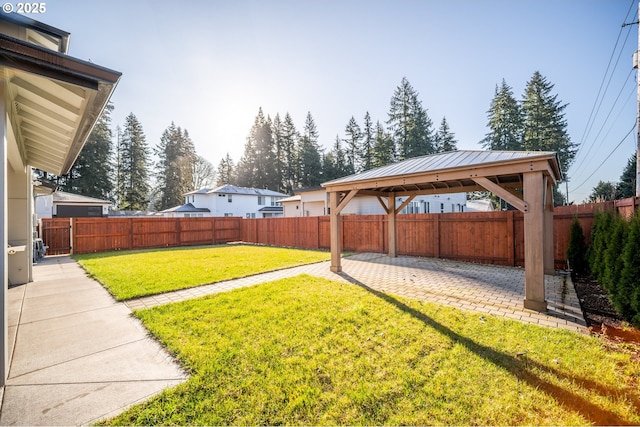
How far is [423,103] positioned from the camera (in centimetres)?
2889

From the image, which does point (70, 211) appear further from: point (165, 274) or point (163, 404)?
point (163, 404)

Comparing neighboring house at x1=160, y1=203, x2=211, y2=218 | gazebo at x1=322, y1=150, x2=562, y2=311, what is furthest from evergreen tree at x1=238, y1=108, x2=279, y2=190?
gazebo at x1=322, y1=150, x2=562, y2=311

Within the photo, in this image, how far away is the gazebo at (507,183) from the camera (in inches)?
172

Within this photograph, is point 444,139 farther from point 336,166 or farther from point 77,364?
point 77,364

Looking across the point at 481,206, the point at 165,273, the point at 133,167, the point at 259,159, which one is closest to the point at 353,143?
the point at 259,159

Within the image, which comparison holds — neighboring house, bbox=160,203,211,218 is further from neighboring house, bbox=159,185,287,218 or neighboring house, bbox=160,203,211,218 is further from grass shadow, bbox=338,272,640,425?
grass shadow, bbox=338,272,640,425

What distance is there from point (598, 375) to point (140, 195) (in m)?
42.6

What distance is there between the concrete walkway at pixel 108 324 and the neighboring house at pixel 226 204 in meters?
21.6

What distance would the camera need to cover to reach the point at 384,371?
261cm

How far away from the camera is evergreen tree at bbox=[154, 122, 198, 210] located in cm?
3753

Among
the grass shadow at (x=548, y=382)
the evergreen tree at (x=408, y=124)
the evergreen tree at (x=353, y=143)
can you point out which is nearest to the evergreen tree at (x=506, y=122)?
the evergreen tree at (x=408, y=124)

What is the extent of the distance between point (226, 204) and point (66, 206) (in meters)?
13.5

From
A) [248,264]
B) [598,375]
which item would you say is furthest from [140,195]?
[598,375]

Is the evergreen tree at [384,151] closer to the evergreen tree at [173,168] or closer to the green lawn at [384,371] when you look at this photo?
the green lawn at [384,371]
